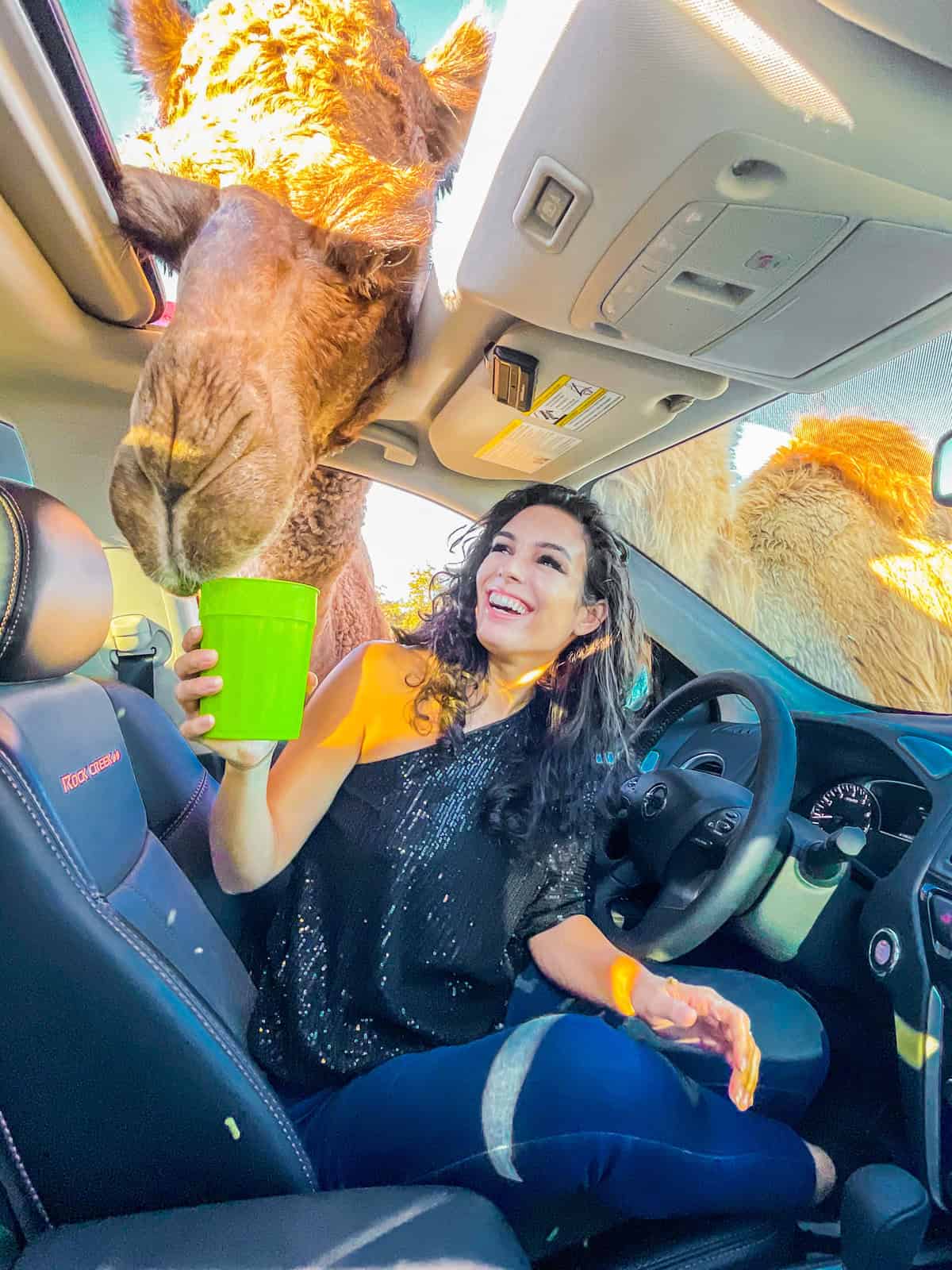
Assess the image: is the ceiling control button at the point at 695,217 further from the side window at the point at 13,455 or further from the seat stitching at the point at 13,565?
the side window at the point at 13,455

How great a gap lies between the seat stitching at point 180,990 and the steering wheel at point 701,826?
50 cm

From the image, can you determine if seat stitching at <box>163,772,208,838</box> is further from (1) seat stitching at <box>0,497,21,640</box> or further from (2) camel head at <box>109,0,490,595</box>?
(1) seat stitching at <box>0,497,21,640</box>

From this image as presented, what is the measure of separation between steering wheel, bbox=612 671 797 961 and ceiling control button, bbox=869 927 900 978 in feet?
0.49

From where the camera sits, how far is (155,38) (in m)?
1.04

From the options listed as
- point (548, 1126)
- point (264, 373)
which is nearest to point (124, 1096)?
point (548, 1126)

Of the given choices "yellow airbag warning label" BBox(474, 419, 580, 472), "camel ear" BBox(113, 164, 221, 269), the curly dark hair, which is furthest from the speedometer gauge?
"camel ear" BBox(113, 164, 221, 269)

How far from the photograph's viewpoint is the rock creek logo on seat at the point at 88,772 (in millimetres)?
717

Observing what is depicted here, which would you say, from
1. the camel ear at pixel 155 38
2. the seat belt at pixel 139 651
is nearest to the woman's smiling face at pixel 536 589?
the camel ear at pixel 155 38

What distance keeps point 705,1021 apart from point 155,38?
1442 millimetres

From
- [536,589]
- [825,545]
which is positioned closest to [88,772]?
[536,589]

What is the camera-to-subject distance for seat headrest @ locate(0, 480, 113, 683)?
2.27 feet

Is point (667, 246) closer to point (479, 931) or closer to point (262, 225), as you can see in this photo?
point (262, 225)

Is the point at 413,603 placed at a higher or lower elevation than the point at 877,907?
higher

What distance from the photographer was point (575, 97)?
25.7 inches
